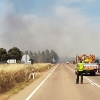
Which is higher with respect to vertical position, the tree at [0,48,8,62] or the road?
the tree at [0,48,8,62]

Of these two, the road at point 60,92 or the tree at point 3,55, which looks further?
the tree at point 3,55

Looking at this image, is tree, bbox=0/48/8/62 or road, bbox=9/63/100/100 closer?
road, bbox=9/63/100/100

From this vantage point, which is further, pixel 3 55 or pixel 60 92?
pixel 3 55

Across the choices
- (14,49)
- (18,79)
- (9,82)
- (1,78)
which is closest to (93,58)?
(18,79)

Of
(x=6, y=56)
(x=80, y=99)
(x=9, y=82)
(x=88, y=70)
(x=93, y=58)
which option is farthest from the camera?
(x=6, y=56)

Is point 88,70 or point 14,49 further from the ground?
point 14,49

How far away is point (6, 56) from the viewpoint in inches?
5231

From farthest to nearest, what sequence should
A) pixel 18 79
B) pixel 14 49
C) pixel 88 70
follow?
pixel 14 49 < pixel 88 70 < pixel 18 79

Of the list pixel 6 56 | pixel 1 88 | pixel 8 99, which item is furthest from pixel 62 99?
pixel 6 56

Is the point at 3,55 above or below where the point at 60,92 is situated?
above

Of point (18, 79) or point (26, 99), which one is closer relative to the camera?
point (26, 99)

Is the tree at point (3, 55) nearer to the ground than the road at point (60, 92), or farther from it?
farther from it

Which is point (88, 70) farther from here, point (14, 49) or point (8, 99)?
point (14, 49)

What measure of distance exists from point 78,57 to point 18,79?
14.1m
